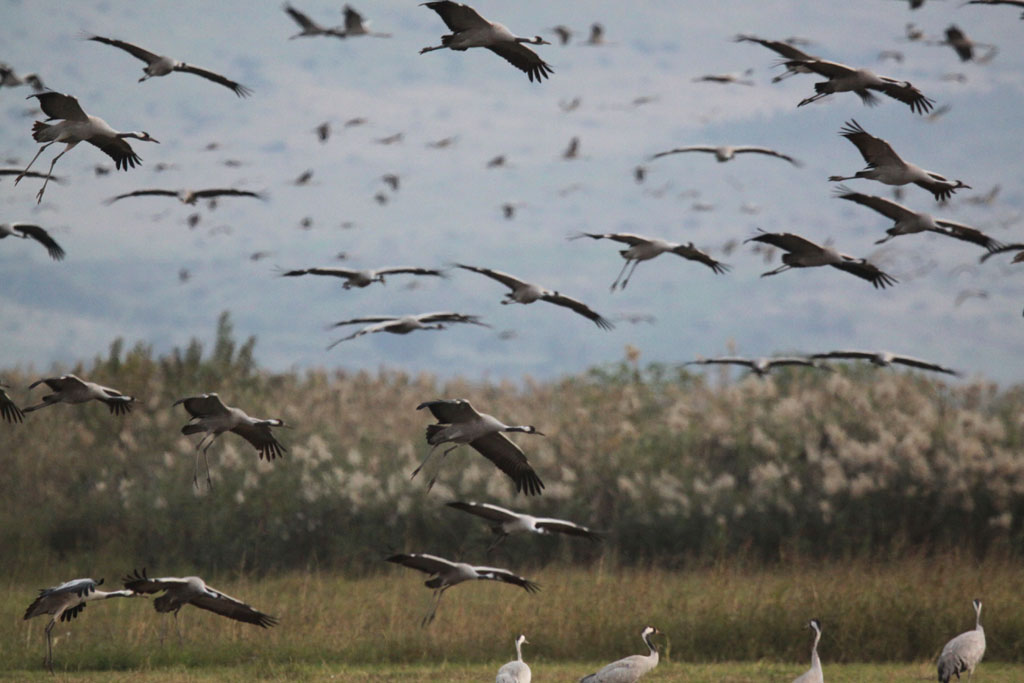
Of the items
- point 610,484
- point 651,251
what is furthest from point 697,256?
point 610,484

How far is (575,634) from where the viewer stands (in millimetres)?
15273

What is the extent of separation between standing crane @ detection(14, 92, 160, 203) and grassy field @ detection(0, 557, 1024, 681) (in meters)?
5.58

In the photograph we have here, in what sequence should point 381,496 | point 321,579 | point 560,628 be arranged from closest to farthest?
point 560,628, point 321,579, point 381,496

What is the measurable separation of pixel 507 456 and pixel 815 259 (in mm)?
3701

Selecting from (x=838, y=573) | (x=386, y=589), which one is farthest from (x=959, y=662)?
(x=386, y=589)

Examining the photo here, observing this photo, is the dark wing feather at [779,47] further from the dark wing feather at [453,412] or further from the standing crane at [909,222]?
the dark wing feather at [453,412]

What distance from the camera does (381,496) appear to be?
74.3ft

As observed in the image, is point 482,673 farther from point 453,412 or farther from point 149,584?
point 453,412

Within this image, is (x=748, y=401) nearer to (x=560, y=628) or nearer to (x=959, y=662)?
(x=560, y=628)

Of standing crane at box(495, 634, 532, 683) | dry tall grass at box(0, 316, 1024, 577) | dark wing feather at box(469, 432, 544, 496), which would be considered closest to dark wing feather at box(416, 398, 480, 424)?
dark wing feather at box(469, 432, 544, 496)

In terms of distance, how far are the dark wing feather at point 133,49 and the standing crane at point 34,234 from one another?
2.04 metres

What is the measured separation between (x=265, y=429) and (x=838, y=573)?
986cm

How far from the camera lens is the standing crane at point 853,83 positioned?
11.4 metres

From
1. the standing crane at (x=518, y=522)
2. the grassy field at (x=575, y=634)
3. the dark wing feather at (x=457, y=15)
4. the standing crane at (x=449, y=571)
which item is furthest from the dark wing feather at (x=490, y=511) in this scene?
the dark wing feather at (x=457, y=15)
